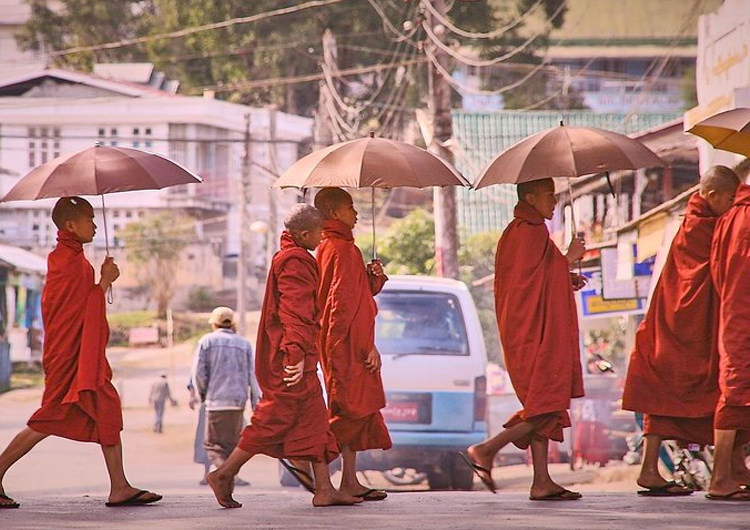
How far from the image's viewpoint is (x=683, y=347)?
8422mm

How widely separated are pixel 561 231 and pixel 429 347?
9.54 meters

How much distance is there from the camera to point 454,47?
23.3 m

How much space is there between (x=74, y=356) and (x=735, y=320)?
136 inches

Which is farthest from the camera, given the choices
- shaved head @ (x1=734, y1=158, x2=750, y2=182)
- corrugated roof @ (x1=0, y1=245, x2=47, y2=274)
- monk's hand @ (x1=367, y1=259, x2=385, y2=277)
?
corrugated roof @ (x1=0, y1=245, x2=47, y2=274)

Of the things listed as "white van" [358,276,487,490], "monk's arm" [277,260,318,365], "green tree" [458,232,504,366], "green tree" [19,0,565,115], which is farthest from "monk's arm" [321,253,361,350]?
"green tree" [19,0,565,115]

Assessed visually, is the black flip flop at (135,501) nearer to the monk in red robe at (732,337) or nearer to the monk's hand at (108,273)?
the monk's hand at (108,273)

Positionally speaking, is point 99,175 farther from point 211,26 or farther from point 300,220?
point 211,26

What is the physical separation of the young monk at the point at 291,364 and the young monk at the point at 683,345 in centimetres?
177

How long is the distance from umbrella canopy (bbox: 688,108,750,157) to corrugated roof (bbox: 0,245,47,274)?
45.4 ft

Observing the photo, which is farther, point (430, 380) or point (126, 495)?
point (430, 380)

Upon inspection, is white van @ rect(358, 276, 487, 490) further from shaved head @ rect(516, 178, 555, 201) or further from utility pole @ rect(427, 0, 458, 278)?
utility pole @ rect(427, 0, 458, 278)

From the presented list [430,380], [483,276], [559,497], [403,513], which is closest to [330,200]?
[403,513]

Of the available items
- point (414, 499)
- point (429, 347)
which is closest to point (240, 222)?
point (429, 347)

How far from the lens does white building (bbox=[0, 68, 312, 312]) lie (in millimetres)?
22141
